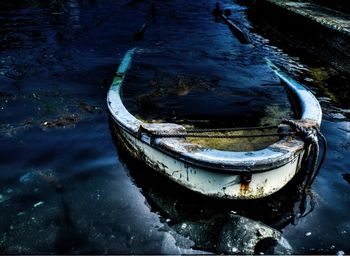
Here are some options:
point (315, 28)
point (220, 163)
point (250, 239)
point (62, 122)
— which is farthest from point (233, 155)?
point (315, 28)

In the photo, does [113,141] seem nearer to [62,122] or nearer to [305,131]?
[62,122]

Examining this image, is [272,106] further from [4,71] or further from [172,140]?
[4,71]

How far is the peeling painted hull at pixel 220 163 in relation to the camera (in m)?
3.08

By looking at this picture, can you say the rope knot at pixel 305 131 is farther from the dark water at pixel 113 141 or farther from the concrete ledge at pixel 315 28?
the concrete ledge at pixel 315 28

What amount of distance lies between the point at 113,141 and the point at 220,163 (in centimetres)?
223

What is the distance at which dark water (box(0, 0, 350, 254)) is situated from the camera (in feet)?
10.6

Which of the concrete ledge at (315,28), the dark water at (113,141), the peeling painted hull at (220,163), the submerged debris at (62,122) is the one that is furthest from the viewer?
the concrete ledge at (315,28)

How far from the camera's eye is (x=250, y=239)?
3.01 metres

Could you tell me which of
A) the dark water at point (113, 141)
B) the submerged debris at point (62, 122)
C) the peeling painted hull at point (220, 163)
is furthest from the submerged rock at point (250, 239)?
the submerged debris at point (62, 122)

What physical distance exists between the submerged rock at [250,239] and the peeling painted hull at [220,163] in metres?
0.29

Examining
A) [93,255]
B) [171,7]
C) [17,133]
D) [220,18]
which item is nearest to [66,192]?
[93,255]

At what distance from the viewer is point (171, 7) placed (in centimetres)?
1552

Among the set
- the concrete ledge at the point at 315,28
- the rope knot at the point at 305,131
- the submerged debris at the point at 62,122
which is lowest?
the submerged debris at the point at 62,122

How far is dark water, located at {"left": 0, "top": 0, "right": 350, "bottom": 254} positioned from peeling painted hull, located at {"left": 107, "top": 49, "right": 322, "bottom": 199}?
0.94ft
